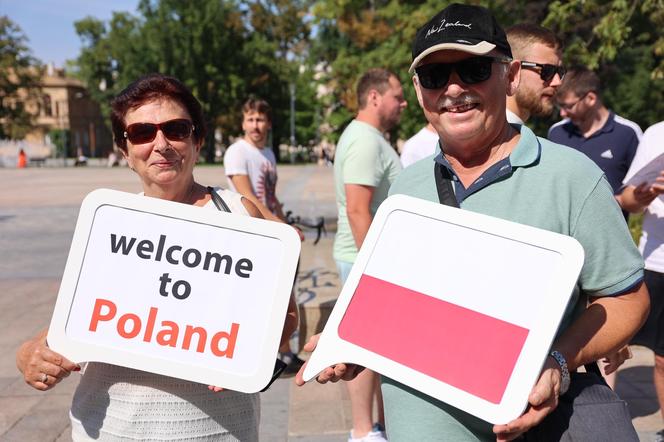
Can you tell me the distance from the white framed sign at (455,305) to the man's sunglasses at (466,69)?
35 centimetres

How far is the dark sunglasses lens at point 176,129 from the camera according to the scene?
2062 millimetres

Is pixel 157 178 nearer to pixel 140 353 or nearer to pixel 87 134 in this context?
pixel 140 353

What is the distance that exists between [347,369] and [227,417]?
0.55 m

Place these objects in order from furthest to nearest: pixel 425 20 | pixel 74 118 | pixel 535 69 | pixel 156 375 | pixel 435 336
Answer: pixel 74 118 < pixel 425 20 < pixel 535 69 < pixel 156 375 < pixel 435 336

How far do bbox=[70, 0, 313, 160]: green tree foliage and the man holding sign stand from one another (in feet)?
153

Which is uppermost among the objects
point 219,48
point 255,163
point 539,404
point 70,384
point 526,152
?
point 219,48

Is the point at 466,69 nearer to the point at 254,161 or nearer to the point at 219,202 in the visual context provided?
the point at 219,202

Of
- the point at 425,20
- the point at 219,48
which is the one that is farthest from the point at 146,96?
the point at 219,48

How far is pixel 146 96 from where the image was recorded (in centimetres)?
209

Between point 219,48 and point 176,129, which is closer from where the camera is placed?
point 176,129

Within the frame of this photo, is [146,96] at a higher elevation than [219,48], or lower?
lower

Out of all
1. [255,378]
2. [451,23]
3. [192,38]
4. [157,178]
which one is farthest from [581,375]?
[192,38]

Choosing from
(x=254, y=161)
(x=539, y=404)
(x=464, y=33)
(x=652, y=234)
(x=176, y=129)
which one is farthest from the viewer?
(x=254, y=161)

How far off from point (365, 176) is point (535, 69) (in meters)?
1.09
